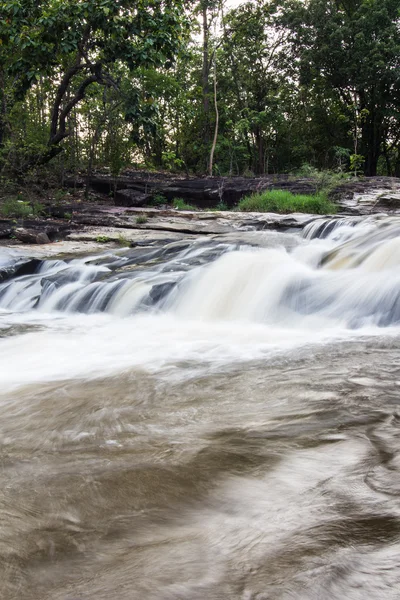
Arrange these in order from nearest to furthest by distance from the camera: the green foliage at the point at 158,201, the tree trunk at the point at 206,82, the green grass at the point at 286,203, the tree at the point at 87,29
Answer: the tree at the point at 87,29 < the green grass at the point at 286,203 < the green foliage at the point at 158,201 < the tree trunk at the point at 206,82

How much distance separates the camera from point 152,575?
1306mm

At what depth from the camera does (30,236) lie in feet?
31.1

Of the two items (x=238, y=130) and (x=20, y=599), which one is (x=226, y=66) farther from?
(x=20, y=599)

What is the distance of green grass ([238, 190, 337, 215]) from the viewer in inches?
431

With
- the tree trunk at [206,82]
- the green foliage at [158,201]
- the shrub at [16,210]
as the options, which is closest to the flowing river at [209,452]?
the shrub at [16,210]

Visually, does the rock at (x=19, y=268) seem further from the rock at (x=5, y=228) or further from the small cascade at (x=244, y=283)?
the rock at (x=5, y=228)

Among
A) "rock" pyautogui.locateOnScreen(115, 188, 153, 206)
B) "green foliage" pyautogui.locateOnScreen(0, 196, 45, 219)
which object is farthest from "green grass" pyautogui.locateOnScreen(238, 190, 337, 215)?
"green foliage" pyautogui.locateOnScreen(0, 196, 45, 219)

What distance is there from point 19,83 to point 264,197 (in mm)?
6546

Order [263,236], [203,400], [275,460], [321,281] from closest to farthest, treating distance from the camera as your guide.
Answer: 1. [275,460]
2. [203,400]
3. [321,281]
4. [263,236]

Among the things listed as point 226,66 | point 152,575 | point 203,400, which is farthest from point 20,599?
point 226,66

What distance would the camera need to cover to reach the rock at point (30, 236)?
945cm

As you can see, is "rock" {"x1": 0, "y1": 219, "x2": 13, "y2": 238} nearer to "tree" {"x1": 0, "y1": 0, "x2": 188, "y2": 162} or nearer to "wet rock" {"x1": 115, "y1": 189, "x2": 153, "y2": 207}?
"tree" {"x1": 0, "y1": 0, "x2": 188, "y2": 162}

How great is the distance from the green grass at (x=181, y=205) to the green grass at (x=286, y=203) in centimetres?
165

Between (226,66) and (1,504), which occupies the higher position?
(226,66)
